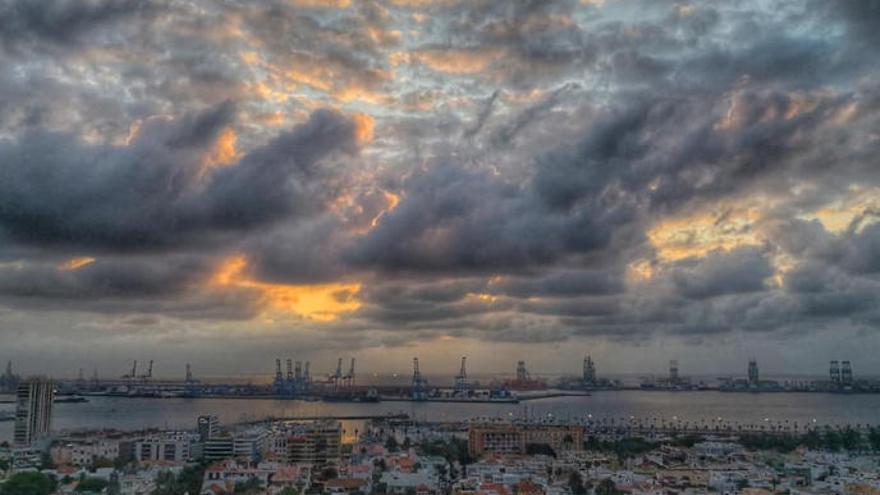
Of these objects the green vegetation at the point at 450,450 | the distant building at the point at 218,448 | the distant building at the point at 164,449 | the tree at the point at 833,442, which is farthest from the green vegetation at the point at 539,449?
the distant building at the point at 164,449

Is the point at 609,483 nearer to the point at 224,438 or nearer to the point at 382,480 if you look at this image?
the point at 382,480

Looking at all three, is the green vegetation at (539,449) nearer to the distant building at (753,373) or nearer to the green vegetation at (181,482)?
the green vegetation at (181,482)

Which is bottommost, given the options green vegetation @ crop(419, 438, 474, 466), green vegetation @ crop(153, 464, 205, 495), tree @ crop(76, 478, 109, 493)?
green vegetation @ crop(419, 438, 474, 466)

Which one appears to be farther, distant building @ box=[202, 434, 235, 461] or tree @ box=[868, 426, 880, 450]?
tree @ box=[868, 426, 880, 450]

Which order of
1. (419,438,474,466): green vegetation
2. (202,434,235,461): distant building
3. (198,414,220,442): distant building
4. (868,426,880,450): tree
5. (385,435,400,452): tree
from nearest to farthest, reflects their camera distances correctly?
(419,438,474,466): green vegetation, (202,434,235,461): distant building, (385,435,400,452): tree, (868,426,880,450): tree, (198,414,220,442): distant building

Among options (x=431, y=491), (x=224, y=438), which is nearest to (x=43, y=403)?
(x=224, y=438)

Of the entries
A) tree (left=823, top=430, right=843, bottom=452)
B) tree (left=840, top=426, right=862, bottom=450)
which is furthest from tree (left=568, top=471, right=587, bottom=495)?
tree (left=840, top=426, right=862, bottom=450)

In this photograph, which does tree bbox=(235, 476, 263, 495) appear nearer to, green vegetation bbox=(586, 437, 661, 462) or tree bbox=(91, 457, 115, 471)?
tree bbox=(91, 457, 115, 471)

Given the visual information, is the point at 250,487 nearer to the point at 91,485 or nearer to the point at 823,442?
the point at 91,485
